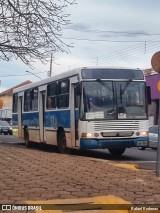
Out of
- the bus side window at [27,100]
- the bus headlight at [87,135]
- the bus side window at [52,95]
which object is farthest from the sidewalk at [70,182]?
the bus side window at [27,100]

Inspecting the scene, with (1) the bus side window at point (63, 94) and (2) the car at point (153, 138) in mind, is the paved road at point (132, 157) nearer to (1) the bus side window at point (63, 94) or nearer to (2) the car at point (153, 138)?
(1) the bus side window at point (63, 94)

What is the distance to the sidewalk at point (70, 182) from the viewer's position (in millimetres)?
7070

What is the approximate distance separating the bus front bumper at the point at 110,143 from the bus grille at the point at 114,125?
37 centimetres

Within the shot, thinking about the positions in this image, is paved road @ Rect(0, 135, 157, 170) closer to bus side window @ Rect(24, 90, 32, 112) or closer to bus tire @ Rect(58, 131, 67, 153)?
bus tire @ Rect(58, 131, 67, 153)

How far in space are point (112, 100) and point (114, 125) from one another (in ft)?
2.64

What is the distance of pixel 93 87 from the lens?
576 inches

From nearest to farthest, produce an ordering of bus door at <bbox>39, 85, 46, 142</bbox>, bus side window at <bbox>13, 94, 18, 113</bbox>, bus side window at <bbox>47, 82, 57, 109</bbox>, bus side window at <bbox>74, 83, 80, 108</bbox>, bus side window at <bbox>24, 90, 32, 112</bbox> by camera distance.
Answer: bus side window at <bbox>74, 83, 80, 108</bbox>, bus side window at <bbox>47, 82, 57, 109</bbox>, bus door at <bbox>39, 85, 46, 142</bbox>, bus side window at <bbox>24, 90, 32, 112</bbox>, bus side window at <bbox>13, 94, 18, 113</bbox>

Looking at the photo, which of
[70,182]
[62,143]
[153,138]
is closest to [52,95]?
[62,143]

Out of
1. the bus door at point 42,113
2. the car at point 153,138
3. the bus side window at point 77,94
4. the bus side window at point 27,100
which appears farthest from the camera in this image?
the car at point 153,138

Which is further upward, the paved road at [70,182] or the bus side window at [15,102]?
the bus side window at [15,102]

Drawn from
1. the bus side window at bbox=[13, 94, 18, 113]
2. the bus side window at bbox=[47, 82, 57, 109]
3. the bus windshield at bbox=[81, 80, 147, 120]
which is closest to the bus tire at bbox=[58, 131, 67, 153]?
the bus side window at bbox=[47, 82, 57, 109]

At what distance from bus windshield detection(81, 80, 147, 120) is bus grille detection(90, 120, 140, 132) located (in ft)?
0.52

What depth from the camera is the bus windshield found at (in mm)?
14430

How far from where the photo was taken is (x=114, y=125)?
14539mm
